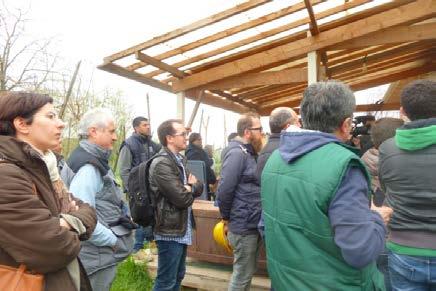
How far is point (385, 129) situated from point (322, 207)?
1.63 m

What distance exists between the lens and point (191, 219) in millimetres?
3809

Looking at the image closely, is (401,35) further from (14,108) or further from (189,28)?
(14,108)

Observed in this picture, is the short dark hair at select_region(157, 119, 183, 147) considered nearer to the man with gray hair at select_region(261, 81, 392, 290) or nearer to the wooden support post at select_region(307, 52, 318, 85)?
the man with gray hair at select_region(261, 81, 392, 290)

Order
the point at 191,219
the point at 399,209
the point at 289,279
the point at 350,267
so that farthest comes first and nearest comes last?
the point at 191,219 → the point at 399,209 → the point at 289,279 → the point at 350,267

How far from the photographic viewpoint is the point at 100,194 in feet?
8.93

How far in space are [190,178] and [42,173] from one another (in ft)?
6.26

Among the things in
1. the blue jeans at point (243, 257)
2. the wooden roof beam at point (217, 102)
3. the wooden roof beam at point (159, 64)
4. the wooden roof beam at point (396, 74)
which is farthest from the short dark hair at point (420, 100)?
the wooden roof beam at point (396, 74)

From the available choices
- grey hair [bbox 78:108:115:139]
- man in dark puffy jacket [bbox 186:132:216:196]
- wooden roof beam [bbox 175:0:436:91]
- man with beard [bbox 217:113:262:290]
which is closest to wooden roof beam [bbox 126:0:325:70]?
wooden roof beam [bbox 175:0:436:91]

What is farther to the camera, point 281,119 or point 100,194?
point 281,119

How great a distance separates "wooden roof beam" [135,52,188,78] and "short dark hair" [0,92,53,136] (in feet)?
11.9

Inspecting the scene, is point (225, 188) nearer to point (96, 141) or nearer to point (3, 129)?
point (96, 141)

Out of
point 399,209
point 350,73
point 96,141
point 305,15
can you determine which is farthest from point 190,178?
point 350,73

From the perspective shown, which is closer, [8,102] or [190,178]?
[8,102]

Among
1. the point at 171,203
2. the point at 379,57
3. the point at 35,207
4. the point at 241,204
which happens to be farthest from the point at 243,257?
the point at 379,57
